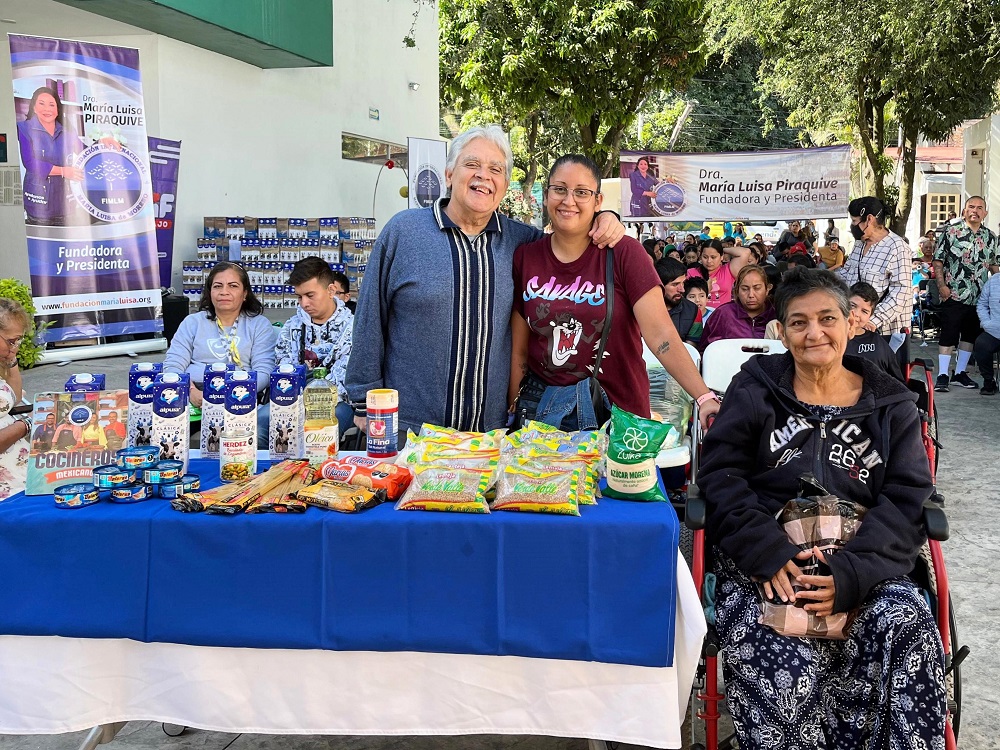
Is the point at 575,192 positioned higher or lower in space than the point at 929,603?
higher

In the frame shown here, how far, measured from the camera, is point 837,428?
2986 millimetres

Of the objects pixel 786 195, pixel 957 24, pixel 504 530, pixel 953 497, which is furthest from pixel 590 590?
pixel 957 24

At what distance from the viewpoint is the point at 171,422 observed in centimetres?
298

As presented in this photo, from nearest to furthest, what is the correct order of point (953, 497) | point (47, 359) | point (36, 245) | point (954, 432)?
point (953, 497) → point (954, 432) → point (36, 245) → point (47, 359)

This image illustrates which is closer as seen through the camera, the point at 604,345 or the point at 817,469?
the point at 817,469

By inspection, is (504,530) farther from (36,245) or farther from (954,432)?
(36,245)

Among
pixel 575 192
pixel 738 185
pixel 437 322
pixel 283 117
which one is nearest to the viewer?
pixel 575 192

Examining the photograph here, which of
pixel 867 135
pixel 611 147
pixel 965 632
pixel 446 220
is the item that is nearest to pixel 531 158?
pixel 611 147

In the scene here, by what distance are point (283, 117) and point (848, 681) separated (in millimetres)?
15942

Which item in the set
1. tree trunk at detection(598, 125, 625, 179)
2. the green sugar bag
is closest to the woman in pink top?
the green sugar bag

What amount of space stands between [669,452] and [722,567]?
63cm

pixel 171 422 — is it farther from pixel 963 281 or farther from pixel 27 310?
pixel 963 281

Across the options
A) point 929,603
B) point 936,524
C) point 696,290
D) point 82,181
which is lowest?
point 929,603

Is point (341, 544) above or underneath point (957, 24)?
underneath
